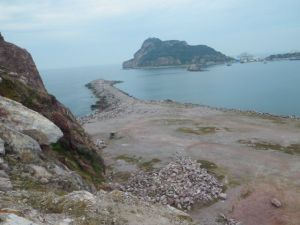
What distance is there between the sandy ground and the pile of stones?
1216 millimetres

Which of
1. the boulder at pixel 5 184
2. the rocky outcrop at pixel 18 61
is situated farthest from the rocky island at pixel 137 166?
the rocky outcrop at pixel 18 61

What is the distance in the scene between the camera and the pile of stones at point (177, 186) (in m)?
32.2

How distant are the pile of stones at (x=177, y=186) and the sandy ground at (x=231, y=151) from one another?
1.22 m

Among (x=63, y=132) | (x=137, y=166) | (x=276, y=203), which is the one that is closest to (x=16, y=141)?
(x=63, y=132)

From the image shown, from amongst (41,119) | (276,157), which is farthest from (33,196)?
(276,157)

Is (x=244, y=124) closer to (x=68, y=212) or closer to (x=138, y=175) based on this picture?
(x=138, y=175)

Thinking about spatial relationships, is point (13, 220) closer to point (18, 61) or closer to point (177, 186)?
point (177, 186)

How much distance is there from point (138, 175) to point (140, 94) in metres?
122

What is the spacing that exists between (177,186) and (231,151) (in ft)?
46.3

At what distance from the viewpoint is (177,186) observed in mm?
34000

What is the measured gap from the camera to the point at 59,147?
28.3 metres

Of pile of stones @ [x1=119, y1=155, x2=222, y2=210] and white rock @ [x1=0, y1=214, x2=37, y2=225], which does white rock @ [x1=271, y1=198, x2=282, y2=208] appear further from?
white rock @ [x1=0, y1=214, x2=37, y2=225]

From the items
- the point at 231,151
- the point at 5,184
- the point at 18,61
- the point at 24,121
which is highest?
the point at 18,61

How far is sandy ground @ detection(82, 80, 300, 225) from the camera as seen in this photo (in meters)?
31.4
